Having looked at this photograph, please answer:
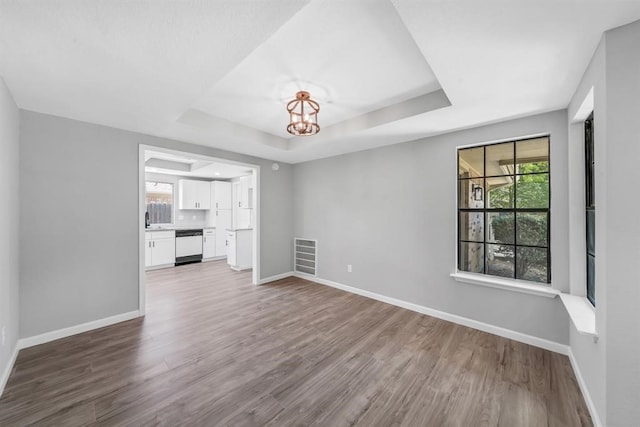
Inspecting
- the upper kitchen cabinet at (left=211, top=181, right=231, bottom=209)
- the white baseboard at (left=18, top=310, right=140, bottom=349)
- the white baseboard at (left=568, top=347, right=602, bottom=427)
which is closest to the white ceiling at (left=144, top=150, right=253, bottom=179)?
the upper kitchen cabinet at (left=211, top=181, right=231, bottom=209)

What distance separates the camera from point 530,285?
2645 mm

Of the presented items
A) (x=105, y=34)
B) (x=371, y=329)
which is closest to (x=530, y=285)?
(x=371, y=329)

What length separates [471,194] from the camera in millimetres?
3145

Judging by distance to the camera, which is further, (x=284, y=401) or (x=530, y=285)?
(x=530, y=285)

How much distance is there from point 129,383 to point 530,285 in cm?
395

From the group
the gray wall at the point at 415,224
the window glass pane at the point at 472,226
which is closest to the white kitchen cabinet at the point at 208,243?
the gray wall at the point at 415,224

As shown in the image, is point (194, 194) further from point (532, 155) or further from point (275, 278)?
point (532, 155)

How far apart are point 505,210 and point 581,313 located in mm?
1235

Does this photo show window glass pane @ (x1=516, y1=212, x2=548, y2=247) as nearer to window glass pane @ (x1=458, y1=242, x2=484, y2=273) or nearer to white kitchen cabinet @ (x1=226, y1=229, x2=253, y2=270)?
window glass pane @ (x1=458, y1=242, x2=484, y2=273)

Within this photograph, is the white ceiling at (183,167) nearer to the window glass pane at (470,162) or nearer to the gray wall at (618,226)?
the window glass pane at (470,162)

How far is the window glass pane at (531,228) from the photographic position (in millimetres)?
2695

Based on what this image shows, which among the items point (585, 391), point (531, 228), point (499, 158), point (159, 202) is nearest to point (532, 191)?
point (531, 228)

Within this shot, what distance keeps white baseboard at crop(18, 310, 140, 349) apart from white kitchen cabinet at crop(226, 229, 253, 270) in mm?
2593

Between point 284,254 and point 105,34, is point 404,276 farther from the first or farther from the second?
point 105,34
